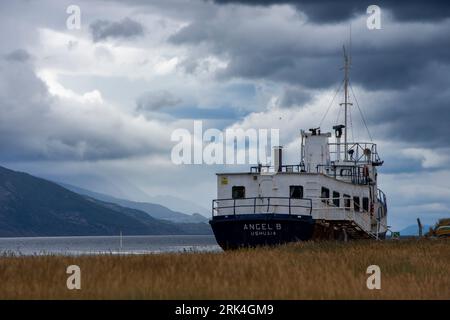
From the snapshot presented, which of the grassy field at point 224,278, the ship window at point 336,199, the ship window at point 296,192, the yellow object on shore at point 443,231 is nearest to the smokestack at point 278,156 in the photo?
the ship window at point 296,192

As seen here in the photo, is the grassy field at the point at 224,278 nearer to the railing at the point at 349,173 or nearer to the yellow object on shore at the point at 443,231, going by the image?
the railing at the point at 349,173

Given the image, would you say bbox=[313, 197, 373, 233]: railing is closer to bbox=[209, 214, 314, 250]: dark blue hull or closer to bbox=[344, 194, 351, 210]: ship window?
bbox=[344, 194, 351, 210]: ship window

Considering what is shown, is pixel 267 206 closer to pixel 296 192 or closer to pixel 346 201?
pixel 296 192

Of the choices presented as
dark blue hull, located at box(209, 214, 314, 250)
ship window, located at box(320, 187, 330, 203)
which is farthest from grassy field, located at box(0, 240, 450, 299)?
ship window, located at box(320, 187, 330, 203)

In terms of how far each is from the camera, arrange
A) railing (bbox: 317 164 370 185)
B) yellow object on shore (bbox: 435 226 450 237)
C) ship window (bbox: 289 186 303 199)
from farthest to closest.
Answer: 1. yellow object on shore (bbox: 435 226 450 237)
2. railing (bbox: 317 164 370 185)
3. ship window (bbox: 289 186 303 199)

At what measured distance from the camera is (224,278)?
22.4 m

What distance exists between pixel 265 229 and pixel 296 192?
3.97m

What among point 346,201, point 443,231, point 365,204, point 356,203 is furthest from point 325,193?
point 443,231

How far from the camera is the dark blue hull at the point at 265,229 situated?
1898 inches

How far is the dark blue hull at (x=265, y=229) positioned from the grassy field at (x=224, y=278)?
54.2 feet

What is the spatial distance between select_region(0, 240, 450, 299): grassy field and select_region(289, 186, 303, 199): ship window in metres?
19.3

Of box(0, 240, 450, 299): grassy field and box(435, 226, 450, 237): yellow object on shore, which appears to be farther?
box(435, 226, 450, 237): yellow object on shore

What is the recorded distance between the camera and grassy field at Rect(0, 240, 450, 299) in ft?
63.7
